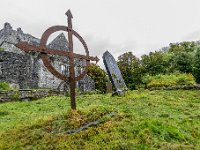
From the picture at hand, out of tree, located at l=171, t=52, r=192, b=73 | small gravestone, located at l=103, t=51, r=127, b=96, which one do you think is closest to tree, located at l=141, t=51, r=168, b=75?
tree, located at l=171, t=52, r=192, b=73

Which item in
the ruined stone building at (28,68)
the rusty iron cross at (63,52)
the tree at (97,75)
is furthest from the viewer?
the tree at (97,75)

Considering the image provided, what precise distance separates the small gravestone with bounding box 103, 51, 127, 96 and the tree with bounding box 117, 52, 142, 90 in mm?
15103

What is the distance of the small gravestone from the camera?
64.9ft

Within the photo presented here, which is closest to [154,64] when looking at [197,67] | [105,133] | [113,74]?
[197,67]

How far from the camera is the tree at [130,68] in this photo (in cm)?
3852

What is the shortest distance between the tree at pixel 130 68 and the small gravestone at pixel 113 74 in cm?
1510

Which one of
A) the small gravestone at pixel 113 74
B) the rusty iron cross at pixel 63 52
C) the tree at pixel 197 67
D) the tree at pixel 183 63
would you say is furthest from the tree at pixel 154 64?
the rusty iron cross at pixel 63 52

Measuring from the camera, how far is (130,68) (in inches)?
1630

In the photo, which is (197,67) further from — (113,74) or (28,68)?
(28,68)

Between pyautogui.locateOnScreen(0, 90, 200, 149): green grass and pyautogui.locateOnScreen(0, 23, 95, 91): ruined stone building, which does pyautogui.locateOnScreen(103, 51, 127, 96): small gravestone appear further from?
pyautogui.locateOnScreen(0, 90, 200, 149): green grass

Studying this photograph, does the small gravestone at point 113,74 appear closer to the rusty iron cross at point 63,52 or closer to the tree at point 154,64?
the rusty iron cross at point 63,52

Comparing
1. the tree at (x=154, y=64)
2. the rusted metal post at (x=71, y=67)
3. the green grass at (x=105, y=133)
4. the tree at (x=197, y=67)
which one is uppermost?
the tree at (x=154, y=64)

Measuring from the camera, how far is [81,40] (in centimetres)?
1132

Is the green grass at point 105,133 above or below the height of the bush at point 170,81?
below
